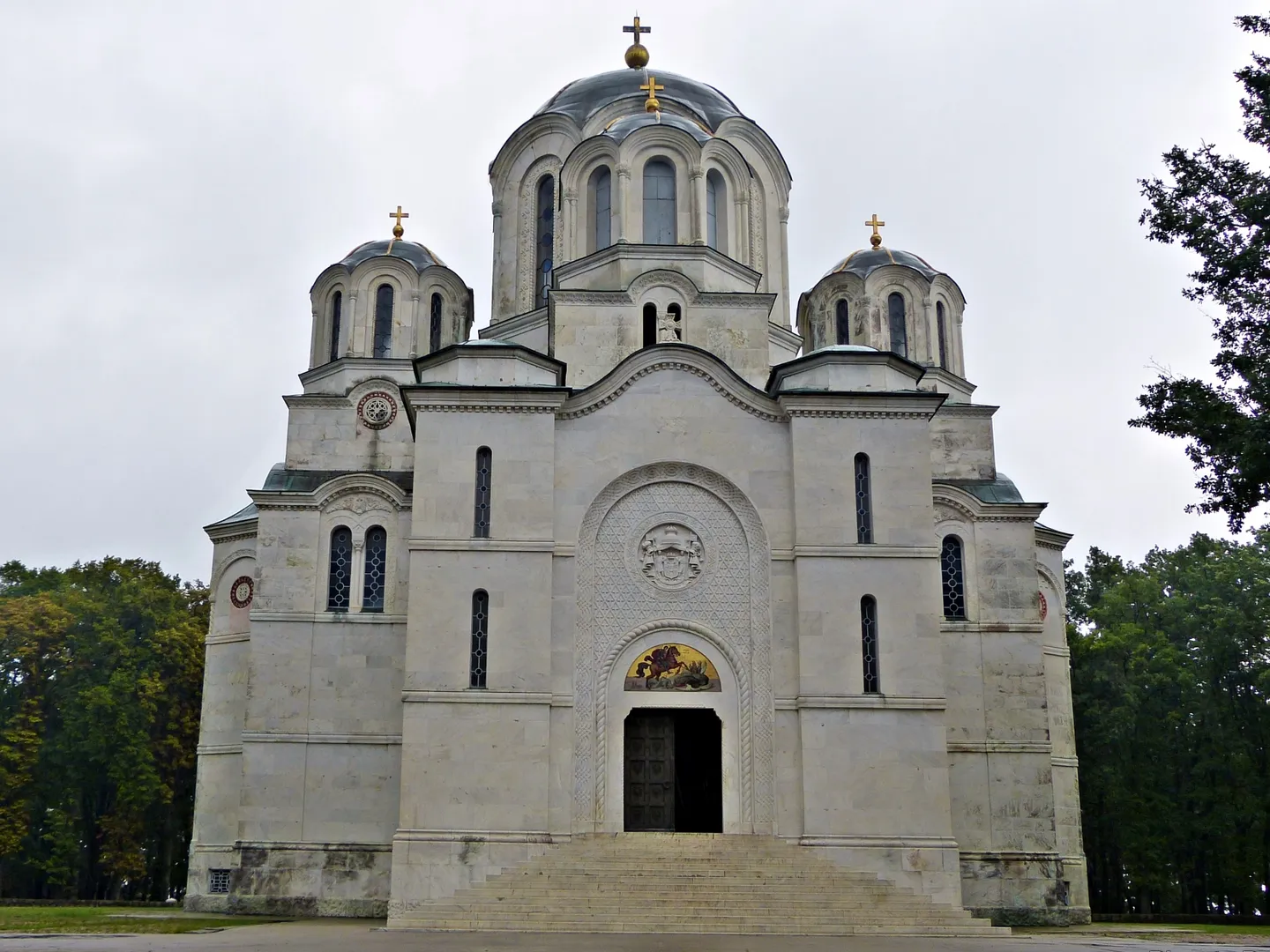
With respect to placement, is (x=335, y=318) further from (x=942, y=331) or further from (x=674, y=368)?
(x=942, y=331)

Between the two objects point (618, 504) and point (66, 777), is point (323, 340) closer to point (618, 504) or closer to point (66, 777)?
point (618, 504)

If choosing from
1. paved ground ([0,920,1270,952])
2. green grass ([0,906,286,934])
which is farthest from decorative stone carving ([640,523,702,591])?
green grass ([0,906,286,934])

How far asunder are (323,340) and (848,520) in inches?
447

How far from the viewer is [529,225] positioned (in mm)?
24797

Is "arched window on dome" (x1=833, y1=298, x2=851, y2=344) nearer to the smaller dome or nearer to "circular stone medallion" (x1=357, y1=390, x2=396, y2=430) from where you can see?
the smaller dome

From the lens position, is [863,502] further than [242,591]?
No

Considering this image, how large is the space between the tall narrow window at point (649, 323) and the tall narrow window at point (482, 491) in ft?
12.4

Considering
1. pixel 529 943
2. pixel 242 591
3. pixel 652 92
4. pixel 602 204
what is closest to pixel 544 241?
pixel 602 204

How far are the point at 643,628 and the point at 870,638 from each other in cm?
319

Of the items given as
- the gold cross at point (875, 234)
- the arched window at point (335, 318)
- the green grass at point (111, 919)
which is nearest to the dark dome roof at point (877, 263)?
the gold cross at point (875, 234)

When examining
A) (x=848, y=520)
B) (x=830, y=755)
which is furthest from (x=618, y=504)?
(x=830, y=755)

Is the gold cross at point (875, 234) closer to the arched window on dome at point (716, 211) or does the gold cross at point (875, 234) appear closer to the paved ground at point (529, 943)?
the arched window on dome at point (716, 211)

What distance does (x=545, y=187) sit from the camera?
24906 millimetres

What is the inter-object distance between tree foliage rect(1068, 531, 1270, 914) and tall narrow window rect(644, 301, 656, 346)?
43.8 ft
